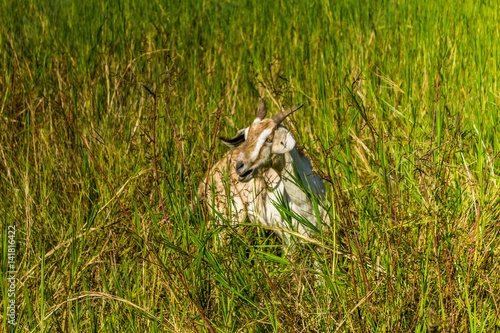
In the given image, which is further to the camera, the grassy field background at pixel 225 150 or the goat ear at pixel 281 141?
the goat ear at pixel 281 141

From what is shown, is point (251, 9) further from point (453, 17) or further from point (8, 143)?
point (8, 143)

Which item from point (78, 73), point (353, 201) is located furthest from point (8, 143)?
point (353, 201)

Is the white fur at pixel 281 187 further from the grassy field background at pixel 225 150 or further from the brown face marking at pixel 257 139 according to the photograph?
the grassy field background at pixel 225 150

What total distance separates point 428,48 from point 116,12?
2808mm

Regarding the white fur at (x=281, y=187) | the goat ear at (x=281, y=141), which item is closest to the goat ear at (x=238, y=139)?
the white fur at (x=281, y=187)

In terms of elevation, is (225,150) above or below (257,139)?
below

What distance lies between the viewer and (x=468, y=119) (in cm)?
234

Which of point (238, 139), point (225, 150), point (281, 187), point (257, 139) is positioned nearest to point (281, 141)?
point (257, 139)

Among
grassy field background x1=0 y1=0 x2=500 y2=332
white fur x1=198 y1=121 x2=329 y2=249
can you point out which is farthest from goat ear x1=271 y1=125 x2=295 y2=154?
grassy field background x1=0 y1=0 x2=500 y2=332

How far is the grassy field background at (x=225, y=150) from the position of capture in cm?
158

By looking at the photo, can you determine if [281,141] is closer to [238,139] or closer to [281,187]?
[238,139]

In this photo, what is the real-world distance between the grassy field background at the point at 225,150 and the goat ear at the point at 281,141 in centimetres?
18

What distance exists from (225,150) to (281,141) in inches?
38.8

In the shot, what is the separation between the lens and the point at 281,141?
7.25 ft
